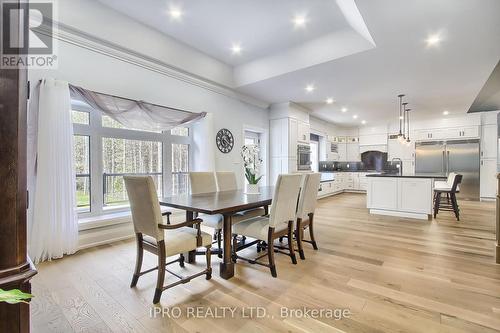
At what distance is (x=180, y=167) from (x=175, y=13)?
2361 mm

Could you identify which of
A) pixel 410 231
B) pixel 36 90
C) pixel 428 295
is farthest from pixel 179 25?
pixel 410 231

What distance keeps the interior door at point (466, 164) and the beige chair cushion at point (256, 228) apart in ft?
23.1

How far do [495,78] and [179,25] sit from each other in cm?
556

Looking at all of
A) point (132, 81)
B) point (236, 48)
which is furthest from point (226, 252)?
point (236, 48)

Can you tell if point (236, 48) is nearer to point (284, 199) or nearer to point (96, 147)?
point (96, 147)

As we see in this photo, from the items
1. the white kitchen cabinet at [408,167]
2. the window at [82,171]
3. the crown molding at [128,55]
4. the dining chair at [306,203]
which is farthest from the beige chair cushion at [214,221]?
the white kitchen cabinet at [408,167]

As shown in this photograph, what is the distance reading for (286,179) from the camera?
2.39 meters

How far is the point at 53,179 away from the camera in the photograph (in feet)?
8.82

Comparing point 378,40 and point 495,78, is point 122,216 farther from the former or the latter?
point 495,78

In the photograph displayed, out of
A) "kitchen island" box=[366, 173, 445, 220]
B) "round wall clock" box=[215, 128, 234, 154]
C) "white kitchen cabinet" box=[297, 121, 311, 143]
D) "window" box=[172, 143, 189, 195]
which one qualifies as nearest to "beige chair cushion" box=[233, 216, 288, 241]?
"window" box=[172, 143, 189, 195]

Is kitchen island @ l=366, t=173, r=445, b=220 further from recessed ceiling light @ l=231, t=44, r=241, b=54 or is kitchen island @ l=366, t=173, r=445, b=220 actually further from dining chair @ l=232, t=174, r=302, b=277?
recessed ceiling light @ l=231, t=44, r=241, b=54

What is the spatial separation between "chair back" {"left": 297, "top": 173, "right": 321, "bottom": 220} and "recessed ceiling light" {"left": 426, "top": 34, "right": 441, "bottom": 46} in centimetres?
210

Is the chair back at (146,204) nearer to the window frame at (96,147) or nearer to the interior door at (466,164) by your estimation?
the window frame at (96,147)

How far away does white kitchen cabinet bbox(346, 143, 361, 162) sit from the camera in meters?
9.06
